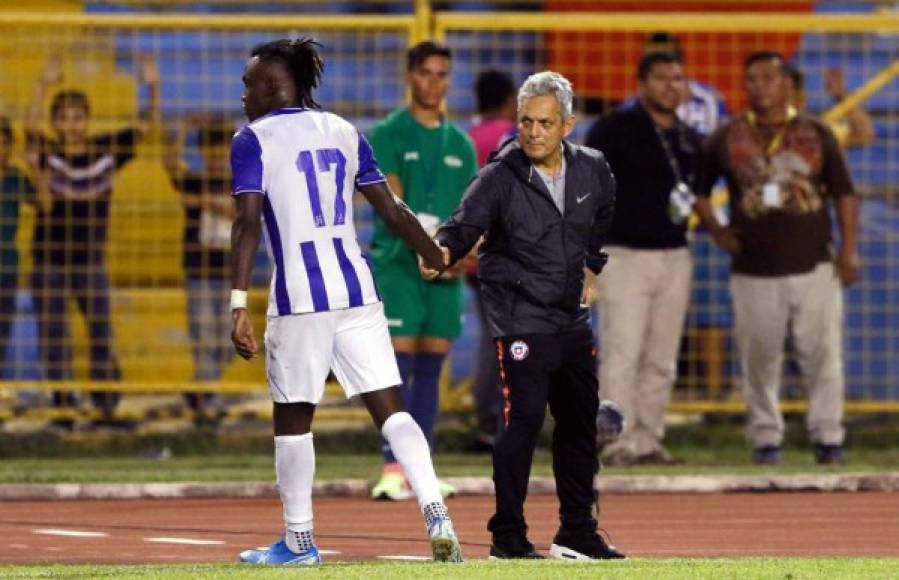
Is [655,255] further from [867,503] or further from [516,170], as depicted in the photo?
[516,170]

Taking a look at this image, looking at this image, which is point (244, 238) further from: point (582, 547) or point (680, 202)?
point (680, 202)

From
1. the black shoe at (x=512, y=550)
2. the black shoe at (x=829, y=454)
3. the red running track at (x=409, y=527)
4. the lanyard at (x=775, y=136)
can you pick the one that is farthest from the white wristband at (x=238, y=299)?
the black shoe at (x=829, y=454)

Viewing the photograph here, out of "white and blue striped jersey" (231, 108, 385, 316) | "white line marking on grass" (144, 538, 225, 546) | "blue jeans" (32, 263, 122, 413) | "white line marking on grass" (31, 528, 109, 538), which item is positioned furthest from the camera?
"blue jeans" (32, 263, 122, 413)

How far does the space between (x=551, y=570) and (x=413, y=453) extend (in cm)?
102

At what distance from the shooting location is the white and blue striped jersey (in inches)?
401

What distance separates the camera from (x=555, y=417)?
10.9m

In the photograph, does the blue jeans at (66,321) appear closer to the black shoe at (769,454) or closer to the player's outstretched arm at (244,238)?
the black shoe at (769,454)

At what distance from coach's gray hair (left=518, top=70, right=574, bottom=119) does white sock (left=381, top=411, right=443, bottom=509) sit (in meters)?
1.51

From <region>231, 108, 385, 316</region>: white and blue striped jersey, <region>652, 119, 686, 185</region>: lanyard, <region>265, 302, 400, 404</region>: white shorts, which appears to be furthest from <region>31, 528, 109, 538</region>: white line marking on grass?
<region>652, 119, 686, 185</region>: lanyard

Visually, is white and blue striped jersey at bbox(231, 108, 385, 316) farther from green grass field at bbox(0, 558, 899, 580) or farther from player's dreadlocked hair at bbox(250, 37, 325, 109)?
green grass field at bbox(0, 558, 899, 580)

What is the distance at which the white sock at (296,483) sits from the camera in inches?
405

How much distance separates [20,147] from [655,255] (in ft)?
16.0

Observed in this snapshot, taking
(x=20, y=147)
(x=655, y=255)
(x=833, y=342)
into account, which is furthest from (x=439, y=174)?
(x=20, y=147)

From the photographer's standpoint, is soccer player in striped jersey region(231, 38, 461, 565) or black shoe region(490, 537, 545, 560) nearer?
soccer player in striped jersey region(231, 38, 461, 565)
